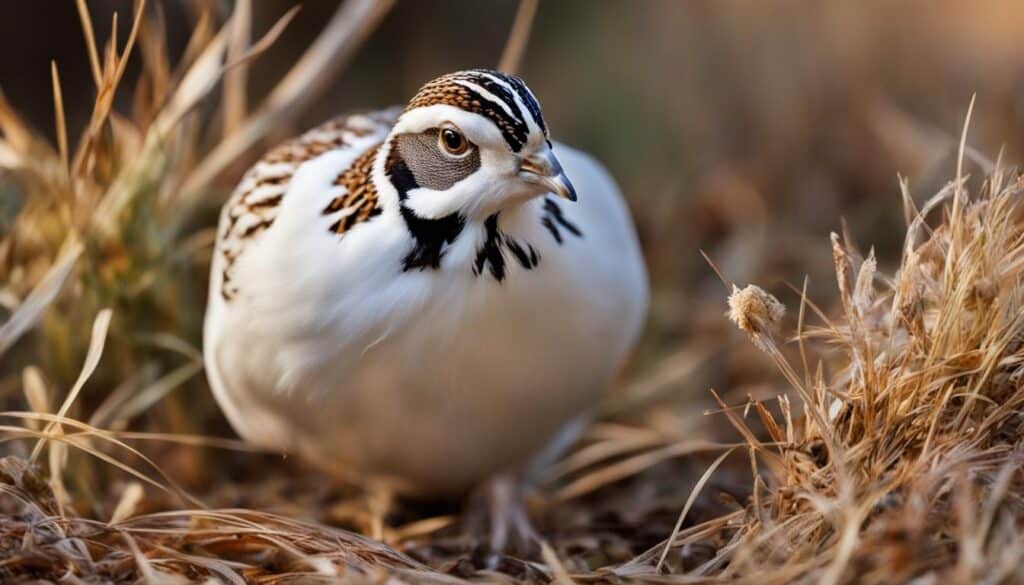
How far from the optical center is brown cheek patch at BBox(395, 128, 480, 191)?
2.62 meters

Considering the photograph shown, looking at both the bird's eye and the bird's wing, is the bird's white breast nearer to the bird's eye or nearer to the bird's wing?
the bird's wing

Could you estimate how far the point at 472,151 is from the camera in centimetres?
260

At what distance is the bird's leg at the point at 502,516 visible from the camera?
3506 millimetres

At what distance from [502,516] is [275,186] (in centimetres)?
112

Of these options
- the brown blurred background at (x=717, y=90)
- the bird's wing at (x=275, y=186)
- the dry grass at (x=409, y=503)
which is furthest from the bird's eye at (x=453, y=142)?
the brown blurred background at (x=717, y=90)

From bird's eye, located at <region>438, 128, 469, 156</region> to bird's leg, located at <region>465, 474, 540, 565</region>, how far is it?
126cm

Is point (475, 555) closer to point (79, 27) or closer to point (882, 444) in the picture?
point (882, 444)

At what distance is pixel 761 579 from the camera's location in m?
2.32

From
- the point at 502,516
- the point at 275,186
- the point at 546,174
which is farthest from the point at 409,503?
the point at 546,174

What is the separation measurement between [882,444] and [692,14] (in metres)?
4.33

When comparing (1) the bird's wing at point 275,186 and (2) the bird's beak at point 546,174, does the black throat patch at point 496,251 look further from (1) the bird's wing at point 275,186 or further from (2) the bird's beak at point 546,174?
(1) the bird's wing at point 275,186

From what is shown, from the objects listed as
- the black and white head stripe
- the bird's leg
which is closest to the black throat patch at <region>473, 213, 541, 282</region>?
the black and white head stripe

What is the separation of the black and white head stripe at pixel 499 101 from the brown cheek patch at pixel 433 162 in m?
0.08

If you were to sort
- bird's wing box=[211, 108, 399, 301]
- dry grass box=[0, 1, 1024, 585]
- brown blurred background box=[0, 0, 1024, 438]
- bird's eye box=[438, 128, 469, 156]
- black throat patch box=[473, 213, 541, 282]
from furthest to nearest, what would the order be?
brown blurred background box=[0, 0, 1024, 438], bird's wing box=[211, 108, 399, 301], black throat patch box=[473, 213, 541, 282], bird's eye box=[438, 128, 469, 156], dry grass box=[0, 1, 1024, 585]
